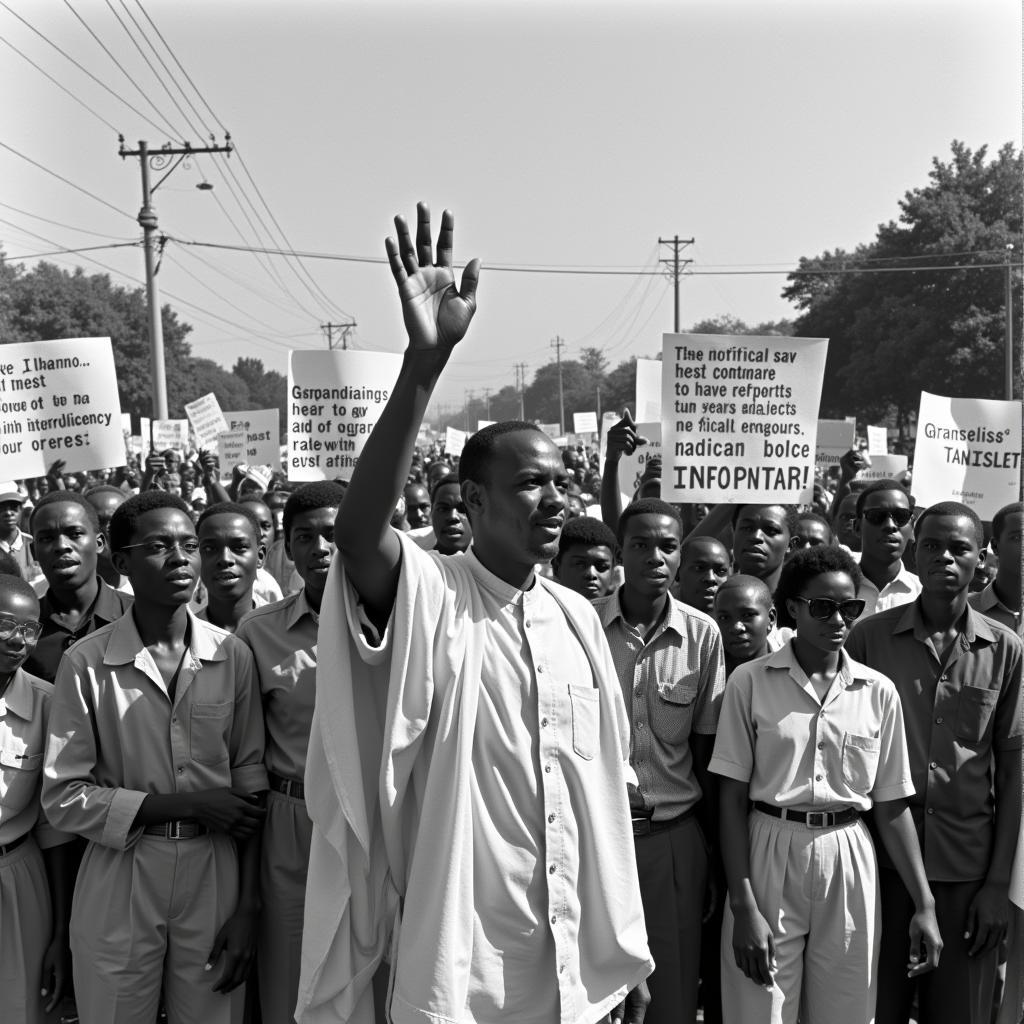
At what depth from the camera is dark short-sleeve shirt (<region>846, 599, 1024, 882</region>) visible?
379 cm

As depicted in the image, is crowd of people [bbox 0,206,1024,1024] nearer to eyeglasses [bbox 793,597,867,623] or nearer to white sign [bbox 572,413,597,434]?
eyeglasses [bbox 793,597,867,623]

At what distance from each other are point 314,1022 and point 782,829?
1.72m

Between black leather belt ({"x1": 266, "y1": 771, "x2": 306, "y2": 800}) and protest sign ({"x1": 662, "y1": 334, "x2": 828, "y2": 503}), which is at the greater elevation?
protest sign ({"x1": 662, "y1": 334, "x2": 828, "y2": 503})

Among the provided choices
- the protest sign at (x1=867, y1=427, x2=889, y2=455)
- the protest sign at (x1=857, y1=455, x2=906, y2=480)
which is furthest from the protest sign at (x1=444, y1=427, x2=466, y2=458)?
the protest sign at (x1=857, y1=455, x2=906, y2=480)

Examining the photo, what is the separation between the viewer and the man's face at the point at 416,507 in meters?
7.87

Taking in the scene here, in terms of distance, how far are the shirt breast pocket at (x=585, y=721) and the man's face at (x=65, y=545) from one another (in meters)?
2.89

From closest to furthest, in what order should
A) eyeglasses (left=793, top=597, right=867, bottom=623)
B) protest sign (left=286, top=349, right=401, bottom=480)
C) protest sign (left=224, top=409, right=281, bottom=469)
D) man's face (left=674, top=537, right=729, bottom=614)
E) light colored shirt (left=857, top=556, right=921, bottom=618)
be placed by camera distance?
eyeglasses (left=793, top=597, right=867, bottom=623)
man's face (left=674, top=537, right=729, bottom=614)
light colored shirt (left=857, top=556, right=921, bottom=618)
protest sign (left=286, top=349, right=401, bottom=480)
protest sign (left=224, top=409, right=281, bottom=469)

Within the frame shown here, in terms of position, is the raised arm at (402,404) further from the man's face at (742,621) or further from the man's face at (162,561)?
the man's face at (742,621)

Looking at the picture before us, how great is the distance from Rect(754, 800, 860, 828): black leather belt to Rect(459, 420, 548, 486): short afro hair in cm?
167

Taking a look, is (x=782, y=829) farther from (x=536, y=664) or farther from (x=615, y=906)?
(x=536, y=664)

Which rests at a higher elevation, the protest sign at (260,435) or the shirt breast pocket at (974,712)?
the protest sign at (260,435)

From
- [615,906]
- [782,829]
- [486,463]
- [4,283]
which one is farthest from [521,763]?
[4,283]

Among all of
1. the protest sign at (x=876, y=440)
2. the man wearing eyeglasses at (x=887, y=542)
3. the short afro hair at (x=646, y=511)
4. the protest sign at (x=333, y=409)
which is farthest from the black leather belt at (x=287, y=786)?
the protest sign at (x=876, y=440)

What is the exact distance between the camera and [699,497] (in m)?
6.10
